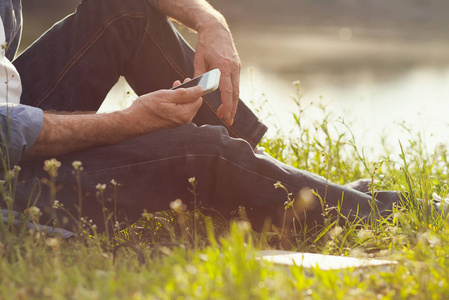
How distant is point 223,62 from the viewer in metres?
2.08

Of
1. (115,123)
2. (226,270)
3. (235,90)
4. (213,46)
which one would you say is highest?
(213,46)

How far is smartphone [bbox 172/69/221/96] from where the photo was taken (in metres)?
1.85

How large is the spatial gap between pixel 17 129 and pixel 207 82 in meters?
0.61

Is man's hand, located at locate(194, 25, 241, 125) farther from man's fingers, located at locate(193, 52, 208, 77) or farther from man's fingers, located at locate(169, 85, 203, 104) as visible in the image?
man's fingers, located at locate(169, 85, 203, 104)

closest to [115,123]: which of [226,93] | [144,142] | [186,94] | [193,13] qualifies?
[144,142]

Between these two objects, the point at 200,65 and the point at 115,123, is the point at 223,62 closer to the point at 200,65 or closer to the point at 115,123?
the point at 200,65

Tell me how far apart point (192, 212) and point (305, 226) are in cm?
41

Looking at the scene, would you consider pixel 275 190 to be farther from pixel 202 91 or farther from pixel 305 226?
pixel 202 91

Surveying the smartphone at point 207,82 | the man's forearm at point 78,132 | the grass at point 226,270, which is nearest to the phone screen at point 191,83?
the smartphone at point 207,82

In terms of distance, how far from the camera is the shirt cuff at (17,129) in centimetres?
162

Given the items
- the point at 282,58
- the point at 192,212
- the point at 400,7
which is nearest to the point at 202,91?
the point at 192,212

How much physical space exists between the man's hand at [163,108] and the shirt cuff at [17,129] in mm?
286

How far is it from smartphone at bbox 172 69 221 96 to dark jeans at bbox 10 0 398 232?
0.41ft

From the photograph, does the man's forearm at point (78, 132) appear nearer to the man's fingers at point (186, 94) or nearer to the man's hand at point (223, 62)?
the man's fingers at point (186, 94)
